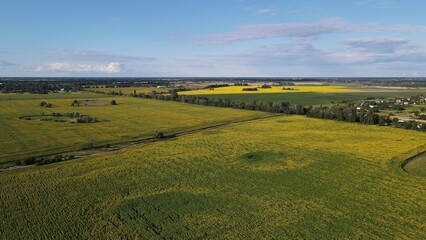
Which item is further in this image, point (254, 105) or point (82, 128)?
point (254, 105)

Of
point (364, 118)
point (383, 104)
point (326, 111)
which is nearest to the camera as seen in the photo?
point (364, 118)

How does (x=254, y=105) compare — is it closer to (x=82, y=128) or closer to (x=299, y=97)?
(x=299, y=97)

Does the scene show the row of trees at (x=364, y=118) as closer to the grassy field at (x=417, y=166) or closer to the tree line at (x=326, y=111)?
the tree line at (x=326, y=111)

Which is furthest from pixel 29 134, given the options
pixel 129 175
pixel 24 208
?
pixel 24 208

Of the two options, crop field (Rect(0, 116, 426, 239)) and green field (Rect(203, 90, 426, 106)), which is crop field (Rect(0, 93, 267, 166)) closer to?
crop field (Rect(0, 116, 426, 239))

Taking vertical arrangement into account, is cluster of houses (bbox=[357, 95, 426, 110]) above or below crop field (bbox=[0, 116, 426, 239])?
above

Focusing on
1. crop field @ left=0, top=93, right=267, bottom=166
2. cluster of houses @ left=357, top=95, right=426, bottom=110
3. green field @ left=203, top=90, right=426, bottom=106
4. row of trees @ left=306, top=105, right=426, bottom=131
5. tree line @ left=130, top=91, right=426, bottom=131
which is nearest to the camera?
crop field @ left=0, top=93, right=267, bottom=166

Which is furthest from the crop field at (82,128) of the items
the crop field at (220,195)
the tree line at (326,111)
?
the crop field at (220,195)

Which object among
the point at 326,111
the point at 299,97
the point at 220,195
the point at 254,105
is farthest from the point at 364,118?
the point at 299,97

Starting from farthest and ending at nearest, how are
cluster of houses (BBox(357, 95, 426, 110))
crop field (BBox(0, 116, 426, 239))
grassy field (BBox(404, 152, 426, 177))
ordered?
1. cluster of houses (BBox(357, 95, 426, 110))
2. grassy field (BBox(404, 152, 426, 177))
3. crop field (BBox(0, 116, 426, 239))

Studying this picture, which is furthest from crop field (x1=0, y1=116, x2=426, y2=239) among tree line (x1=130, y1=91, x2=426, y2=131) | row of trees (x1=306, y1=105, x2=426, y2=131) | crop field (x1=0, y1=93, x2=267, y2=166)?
tree line (x1=130, y1=91, x2=426, y2=131)
